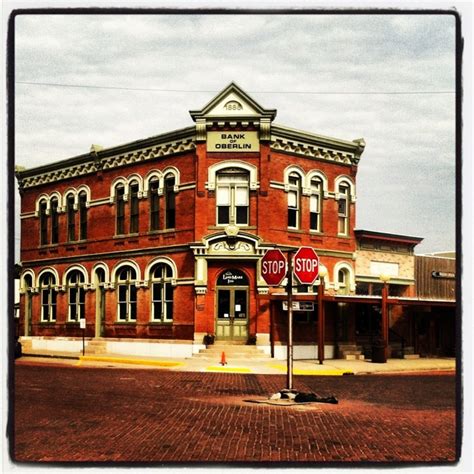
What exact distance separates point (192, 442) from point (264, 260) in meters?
13.3

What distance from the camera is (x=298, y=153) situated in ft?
73.6

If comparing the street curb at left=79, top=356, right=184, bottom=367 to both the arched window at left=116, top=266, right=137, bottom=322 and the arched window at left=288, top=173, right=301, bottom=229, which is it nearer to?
the arched window at left=116, top=266, right=137, bottom=322

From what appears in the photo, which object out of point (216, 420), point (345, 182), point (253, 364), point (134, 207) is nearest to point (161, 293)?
point (134, 207)

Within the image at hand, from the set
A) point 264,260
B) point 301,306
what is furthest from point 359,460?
point 264,260

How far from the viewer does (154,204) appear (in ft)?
76.8

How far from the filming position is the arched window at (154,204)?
23.0 m

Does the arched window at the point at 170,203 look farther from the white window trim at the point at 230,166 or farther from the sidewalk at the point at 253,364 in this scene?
the sidewalk at the point at 253,364

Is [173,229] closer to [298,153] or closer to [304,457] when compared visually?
Result: [298,153]

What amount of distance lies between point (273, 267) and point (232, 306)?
4775mm

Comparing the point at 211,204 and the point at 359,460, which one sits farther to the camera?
the point at 211,204

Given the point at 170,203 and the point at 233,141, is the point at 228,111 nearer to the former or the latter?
the point at 233,141

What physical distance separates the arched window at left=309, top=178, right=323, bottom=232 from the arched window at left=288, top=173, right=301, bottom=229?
0.51 metres

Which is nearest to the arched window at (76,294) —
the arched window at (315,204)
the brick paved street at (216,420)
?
the brick paved street at (216,420)

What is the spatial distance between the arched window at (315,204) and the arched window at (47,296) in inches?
316
